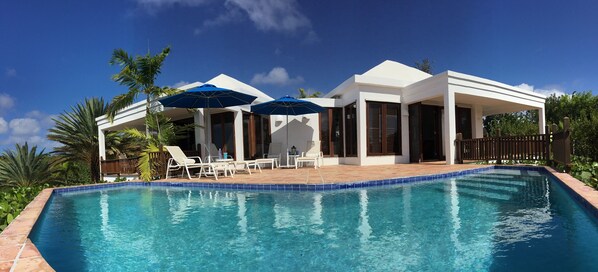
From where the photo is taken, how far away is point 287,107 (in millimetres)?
11273

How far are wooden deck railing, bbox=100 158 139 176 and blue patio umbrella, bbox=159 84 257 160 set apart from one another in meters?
4.60

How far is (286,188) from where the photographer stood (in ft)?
22.5

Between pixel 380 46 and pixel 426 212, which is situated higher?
pixel 380 46

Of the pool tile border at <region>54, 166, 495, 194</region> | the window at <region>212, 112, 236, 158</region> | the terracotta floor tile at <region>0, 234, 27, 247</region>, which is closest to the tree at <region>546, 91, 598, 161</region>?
the pool tile border at <region>54, 166, 495, 194</region>

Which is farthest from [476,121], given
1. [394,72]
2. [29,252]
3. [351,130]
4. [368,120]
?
[29,252]

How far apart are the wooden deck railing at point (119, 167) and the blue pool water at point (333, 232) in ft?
22.1

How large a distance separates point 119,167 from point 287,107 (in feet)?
25.8

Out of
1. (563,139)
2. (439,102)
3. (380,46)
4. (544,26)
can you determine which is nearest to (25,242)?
(563,139)

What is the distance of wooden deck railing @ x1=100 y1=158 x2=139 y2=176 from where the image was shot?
42.2 feet

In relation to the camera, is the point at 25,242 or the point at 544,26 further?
the point at 544,26

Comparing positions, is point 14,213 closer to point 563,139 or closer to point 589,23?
point 563,139

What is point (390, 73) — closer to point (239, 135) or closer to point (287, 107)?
point (287, 107)

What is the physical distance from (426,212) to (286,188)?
313cm

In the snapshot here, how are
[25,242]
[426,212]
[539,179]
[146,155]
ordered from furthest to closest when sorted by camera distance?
1. [146,155]
2. [539,179]
3. [426,212]
4. [25,242]
